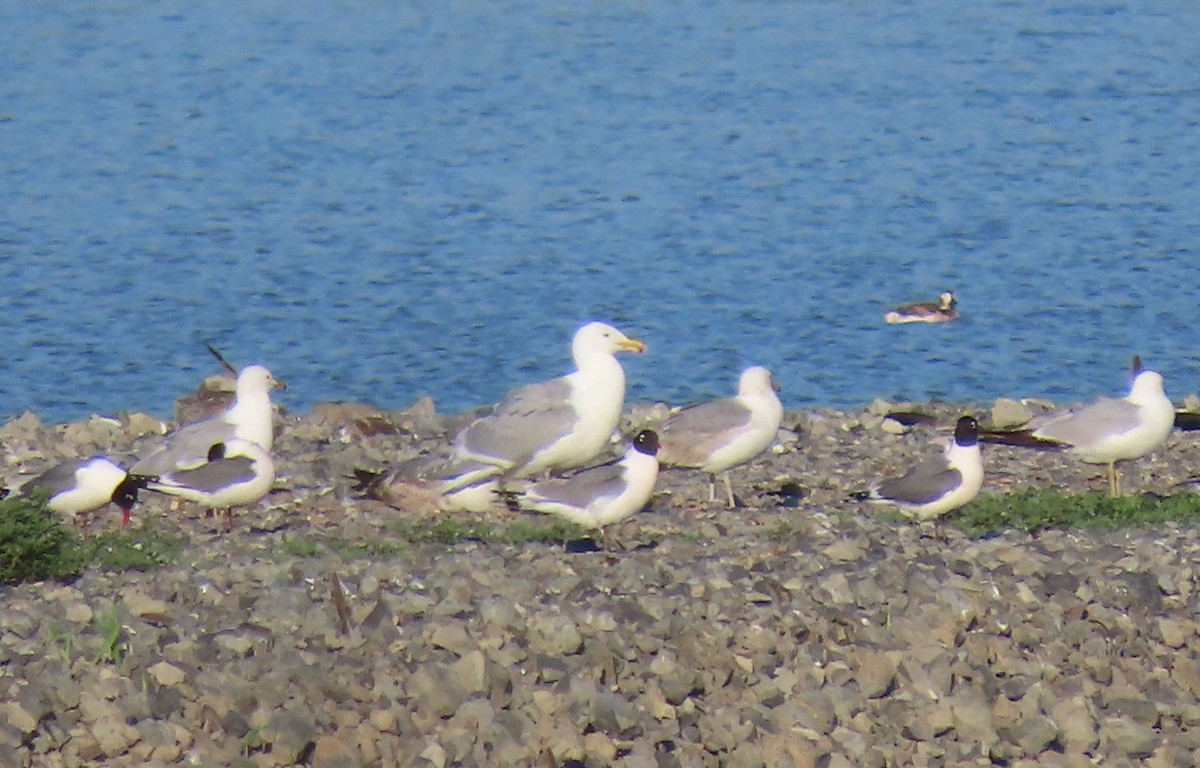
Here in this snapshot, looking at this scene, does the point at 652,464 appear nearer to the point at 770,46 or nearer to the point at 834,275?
the point at 834,275

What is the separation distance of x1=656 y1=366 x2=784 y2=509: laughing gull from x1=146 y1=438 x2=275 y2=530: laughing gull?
225 centimetres

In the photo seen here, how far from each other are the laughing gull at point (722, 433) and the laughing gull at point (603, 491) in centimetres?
105

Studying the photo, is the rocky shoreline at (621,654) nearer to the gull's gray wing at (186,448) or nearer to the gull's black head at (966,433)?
the gull's black head at (966,433)

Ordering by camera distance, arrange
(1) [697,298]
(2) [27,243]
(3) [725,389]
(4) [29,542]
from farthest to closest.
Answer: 1. (2) [27,243]
2. (1) [697,298]
3. (3) [725,389]
4. (4) [29,542]

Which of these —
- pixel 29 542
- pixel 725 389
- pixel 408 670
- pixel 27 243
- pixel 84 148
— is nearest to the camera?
pixel 408 670

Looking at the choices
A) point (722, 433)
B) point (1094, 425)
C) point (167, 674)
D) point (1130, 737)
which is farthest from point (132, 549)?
point (1094, 425)

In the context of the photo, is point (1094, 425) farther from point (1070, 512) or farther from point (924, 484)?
point (924, 484)

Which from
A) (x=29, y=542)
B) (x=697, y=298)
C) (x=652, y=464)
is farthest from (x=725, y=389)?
(x=29, y=542)

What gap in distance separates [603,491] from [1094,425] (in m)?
3.73

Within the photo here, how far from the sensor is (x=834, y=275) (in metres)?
22.9

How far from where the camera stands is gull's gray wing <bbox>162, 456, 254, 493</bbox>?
10891 millimetres

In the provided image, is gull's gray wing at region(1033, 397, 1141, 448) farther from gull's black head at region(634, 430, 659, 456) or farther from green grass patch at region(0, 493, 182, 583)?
green grass patch at region(0, 493, 182, 583)

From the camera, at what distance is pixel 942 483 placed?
11.0 m

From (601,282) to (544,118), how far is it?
275 inches
